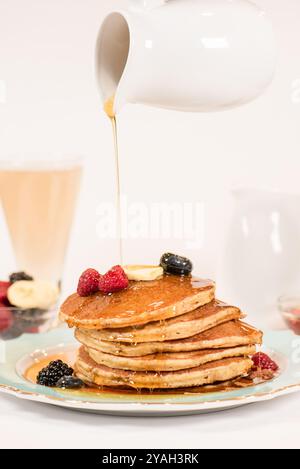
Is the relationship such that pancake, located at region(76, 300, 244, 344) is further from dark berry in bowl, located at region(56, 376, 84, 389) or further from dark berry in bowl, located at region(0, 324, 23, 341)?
dark berry in bowl, located at region(0, 324, 23, 341)

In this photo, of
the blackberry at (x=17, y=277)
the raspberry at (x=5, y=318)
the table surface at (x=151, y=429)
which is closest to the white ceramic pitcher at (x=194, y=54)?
the table surface at (x=151, y=429)

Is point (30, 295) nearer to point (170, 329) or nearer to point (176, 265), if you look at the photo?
point (176, 265)

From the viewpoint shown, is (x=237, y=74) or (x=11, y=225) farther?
(x=11, y=225)

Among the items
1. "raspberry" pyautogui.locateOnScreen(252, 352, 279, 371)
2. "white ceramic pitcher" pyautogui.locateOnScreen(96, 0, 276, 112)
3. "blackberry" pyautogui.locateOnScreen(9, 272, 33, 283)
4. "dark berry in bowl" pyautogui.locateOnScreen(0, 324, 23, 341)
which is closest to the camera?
"white ceramic pitcher" pyautogui.locateOnScreen(96, 0, 276, 112)

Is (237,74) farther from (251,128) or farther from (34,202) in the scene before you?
(251,128)

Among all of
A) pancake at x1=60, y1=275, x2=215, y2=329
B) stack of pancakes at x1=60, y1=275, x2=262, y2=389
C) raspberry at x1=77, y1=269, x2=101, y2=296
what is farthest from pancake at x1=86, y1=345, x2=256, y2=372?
raspberry at x1=77, y1=269, x2=101, y2=296

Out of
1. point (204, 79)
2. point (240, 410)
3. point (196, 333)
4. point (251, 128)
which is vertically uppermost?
point (204, 79)

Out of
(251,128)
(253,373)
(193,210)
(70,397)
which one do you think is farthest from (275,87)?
(70,397)
